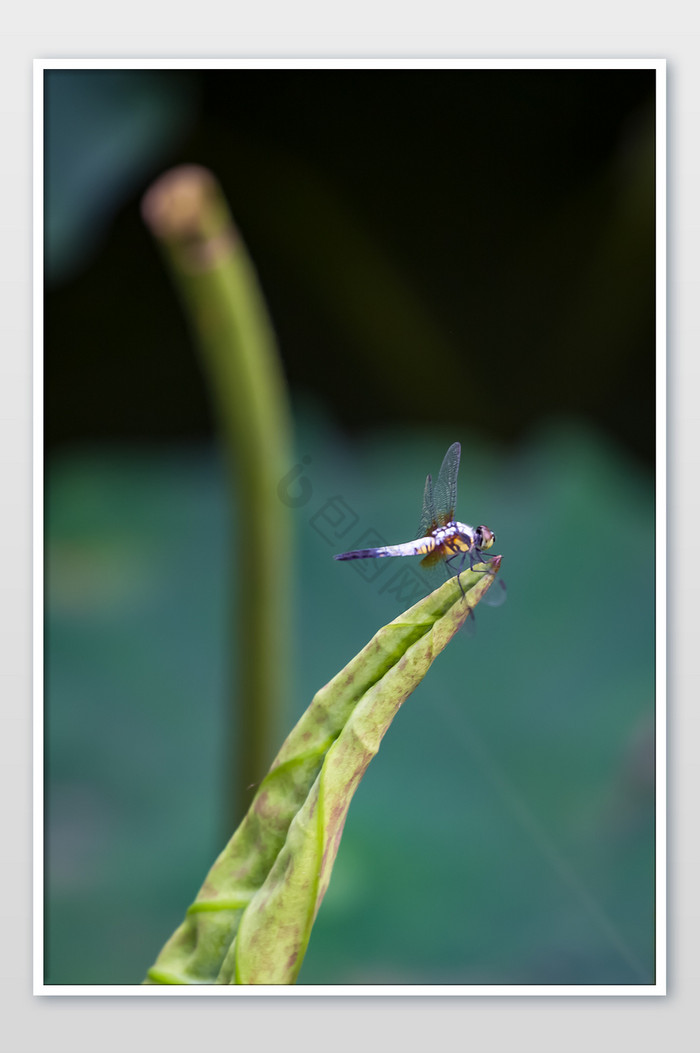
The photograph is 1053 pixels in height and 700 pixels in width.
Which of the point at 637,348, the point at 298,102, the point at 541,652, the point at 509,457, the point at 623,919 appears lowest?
the point at 623,919

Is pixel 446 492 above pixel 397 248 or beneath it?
beneath

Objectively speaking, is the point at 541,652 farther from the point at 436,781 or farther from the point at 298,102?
the point at 298,102

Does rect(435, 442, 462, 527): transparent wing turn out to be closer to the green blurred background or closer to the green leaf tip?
the green blurred background

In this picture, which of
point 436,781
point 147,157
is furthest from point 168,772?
point 147,157

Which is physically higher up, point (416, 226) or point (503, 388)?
point (416, 226)

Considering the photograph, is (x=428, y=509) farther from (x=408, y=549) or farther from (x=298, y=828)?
(x=298, y=828)

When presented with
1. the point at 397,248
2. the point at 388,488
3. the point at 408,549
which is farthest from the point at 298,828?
the point at 397,248
